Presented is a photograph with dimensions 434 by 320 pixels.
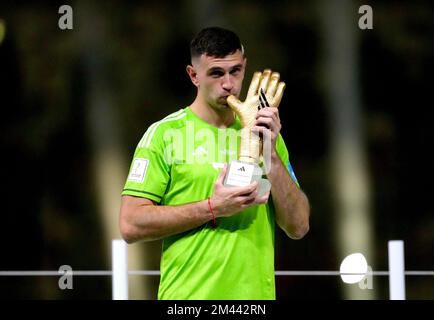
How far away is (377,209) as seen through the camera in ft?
13.4

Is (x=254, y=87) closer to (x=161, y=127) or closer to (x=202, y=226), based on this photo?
(x=161, y=127)

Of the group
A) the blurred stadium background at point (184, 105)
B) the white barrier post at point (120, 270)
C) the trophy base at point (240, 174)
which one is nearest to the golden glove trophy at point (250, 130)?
the trophy base at point (240, 174)

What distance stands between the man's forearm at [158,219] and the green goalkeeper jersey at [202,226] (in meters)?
0.04

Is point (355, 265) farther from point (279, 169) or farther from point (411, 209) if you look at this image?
point (279, 169)

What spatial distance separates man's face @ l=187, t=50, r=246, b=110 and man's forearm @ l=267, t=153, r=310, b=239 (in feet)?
0.64

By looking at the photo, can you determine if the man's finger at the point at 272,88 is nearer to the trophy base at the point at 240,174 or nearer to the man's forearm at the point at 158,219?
the trophy base at the point at 240,174

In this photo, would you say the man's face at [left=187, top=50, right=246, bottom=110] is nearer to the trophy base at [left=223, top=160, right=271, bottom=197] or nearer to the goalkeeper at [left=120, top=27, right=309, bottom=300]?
the goalkeeper at [left=120, top=27, right=309, bottom=300]

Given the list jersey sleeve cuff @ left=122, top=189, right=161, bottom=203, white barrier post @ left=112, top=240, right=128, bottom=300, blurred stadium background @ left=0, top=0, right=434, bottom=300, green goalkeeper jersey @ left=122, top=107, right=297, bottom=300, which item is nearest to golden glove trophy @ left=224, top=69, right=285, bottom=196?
green goalkeeper jersey @ left=122, top=107, right=297, bottom=300

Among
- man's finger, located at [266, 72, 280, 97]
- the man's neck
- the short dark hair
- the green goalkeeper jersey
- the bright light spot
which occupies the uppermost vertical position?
the short dark hair

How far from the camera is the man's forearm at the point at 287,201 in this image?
203 cm

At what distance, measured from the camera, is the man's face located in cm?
207

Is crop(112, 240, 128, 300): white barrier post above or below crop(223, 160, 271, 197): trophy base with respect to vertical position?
below

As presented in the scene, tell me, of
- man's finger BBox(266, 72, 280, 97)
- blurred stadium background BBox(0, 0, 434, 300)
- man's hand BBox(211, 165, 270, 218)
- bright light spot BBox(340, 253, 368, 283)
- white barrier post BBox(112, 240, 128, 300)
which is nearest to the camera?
man's hand BBox(211, 165, 270, 218)
